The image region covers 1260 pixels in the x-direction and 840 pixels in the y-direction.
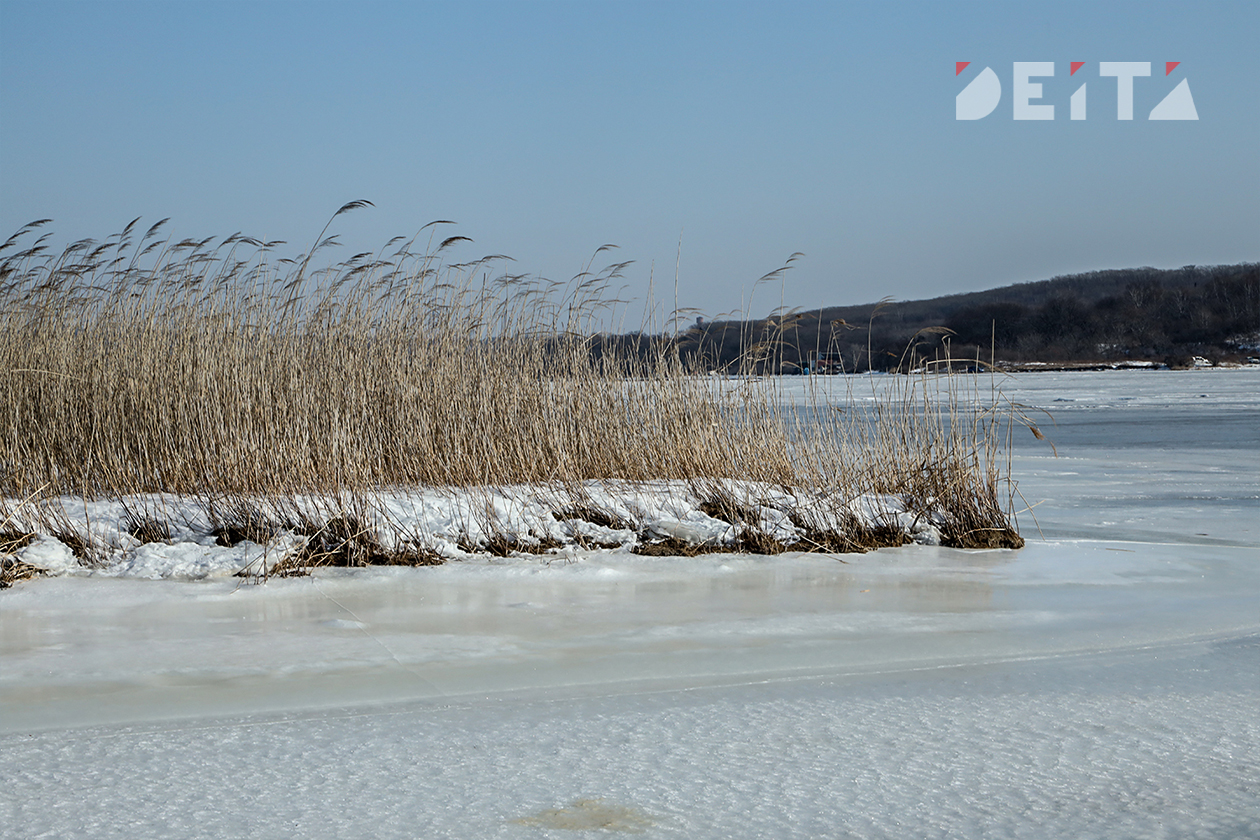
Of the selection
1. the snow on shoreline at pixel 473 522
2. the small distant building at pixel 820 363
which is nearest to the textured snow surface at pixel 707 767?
the snow on shoreline at pixel 473 522

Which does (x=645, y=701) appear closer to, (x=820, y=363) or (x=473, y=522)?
(x=473, y=522)

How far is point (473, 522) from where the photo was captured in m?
4.33

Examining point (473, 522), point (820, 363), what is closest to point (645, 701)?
point (473, 522)

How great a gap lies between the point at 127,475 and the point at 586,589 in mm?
2435

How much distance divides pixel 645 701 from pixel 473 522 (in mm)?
2193

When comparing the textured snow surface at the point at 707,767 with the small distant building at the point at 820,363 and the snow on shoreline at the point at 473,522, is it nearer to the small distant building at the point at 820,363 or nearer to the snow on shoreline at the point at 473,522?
the snow on shoreline at the point at 473,522

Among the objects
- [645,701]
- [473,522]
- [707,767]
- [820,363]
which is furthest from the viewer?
[820,363]

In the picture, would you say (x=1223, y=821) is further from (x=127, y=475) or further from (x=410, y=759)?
(x=127, y=475)

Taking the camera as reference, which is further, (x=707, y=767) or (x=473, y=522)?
(x=473, y=522)

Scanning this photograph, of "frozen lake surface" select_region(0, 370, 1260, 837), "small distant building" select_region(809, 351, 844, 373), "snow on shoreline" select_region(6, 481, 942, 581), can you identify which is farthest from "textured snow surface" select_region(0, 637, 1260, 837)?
"small distant building" select_region(809, 351, 844, 373)

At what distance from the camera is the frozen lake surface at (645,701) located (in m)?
1.67

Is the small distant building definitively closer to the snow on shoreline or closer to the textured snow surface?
the snow on shoreline

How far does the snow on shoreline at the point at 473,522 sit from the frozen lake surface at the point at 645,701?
22 cm

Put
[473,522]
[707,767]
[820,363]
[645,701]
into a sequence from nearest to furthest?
[707,767], [645,701], [473,522], [820,363]
